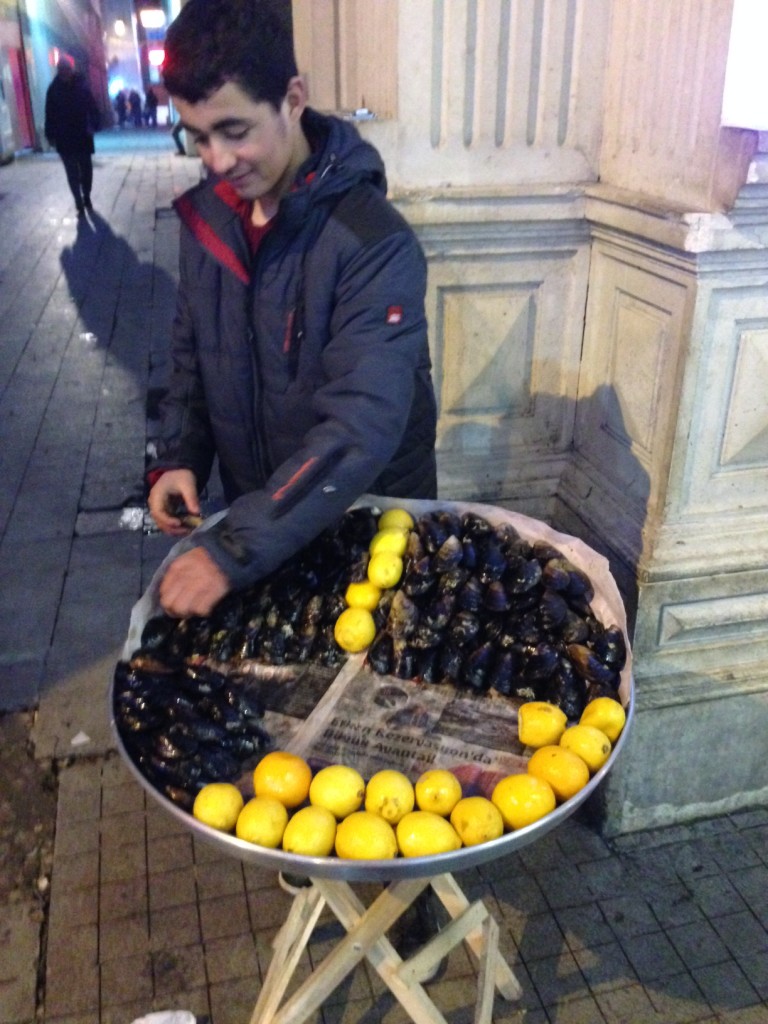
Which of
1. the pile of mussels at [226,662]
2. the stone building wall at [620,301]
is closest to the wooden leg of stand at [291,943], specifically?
the pile of mussels at [226,662]

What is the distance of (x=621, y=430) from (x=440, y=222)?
86 centimetres

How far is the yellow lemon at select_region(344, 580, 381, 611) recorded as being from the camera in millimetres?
1902

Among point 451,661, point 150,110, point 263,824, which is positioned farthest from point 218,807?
point 150,110

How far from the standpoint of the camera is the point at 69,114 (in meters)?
13.0

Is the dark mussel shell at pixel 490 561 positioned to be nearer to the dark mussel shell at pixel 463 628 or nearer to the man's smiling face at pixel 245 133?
the dark mussel shell at pixel 463 628

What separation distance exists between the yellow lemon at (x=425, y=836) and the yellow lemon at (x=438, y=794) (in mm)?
28

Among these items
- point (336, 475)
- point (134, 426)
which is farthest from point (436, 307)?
point (134, 426)

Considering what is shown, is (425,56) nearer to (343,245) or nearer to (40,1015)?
(343,245)

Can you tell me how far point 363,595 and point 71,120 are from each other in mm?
13321

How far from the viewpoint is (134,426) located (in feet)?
21.0

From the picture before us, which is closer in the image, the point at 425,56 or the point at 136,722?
the point at 136,722

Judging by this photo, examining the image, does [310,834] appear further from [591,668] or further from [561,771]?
[591,668]

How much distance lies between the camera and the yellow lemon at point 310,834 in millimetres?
1433

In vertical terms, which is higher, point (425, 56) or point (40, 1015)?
point (425, 56)
